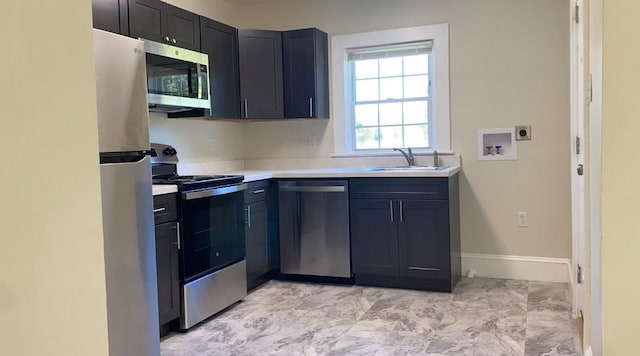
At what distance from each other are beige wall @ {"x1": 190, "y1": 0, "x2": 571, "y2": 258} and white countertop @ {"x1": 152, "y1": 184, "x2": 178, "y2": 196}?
234 centimetres

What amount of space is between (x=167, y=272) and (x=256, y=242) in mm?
1090

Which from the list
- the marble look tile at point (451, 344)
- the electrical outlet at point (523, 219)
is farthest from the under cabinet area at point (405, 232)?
the marble look tile at point (451, 344)

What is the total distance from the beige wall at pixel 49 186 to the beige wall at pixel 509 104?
11.6 ft

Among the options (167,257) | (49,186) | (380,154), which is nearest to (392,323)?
(167,257)

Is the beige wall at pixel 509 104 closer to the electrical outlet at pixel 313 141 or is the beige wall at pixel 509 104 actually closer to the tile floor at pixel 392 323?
the tile floor at pixel 392 323

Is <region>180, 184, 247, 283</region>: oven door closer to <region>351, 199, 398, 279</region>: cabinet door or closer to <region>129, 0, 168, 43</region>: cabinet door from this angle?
<region>351, 199, 398, 279</region>: cabinet door

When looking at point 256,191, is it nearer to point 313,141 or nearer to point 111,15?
point 313,141

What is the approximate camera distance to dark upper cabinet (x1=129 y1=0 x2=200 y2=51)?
310 centimetres

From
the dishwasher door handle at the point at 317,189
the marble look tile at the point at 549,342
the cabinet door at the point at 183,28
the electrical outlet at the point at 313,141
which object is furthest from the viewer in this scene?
the electrical outlet at the point at 313,141

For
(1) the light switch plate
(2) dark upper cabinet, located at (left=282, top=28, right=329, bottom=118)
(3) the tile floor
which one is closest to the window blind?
(2) dark upper cabinet, located at (left=282, top=28, right=329, bottom=118)

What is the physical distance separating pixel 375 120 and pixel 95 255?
144 inches

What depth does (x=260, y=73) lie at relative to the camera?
429cm

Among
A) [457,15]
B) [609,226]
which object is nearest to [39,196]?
[609,226]

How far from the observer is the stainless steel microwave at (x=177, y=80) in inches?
124
